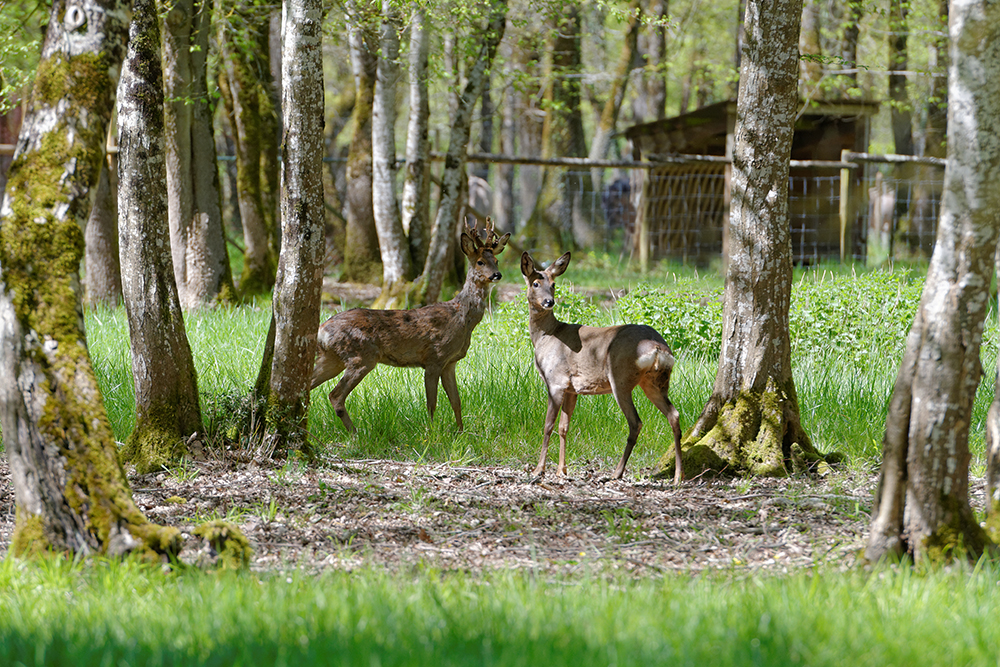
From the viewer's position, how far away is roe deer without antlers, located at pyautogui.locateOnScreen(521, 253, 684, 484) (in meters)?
5.82

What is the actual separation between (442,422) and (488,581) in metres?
3.43

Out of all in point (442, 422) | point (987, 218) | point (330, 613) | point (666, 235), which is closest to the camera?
point (330, 613)

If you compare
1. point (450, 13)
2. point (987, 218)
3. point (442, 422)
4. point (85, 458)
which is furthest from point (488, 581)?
point (450, 13)

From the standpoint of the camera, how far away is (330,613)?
3152 millimetres

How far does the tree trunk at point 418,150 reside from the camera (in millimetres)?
10883

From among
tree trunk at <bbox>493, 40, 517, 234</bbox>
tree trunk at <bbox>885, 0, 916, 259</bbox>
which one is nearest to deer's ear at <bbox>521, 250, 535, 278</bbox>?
tree trunk at <bbox>493, 40, 517, 234</bbox>

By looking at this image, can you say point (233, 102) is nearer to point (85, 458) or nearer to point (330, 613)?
point (85, 458)

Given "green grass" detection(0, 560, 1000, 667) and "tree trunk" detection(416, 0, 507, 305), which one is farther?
"tree trunk" detection(416, 0, 507, 305)

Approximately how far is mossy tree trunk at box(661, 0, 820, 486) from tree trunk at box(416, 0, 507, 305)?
5.63 metres

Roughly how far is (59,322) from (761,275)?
3.76m

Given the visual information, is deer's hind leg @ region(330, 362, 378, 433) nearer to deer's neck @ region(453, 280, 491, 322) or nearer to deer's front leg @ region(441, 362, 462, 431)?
deer's front leg @ region(441, 362, 462, 431)

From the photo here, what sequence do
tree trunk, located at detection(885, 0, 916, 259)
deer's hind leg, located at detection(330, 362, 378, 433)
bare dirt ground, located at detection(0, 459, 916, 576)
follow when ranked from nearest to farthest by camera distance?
bare dirt ground, located at detection(0, 459, 916, 576) < deer's hind leg, located at detection(330, 362, 378, 433) < tree trunk, located at detection(885, 0, 916, 259)

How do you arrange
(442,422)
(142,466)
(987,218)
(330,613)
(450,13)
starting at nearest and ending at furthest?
(330,613), (987,218), (142,466), (442,422), (450,13)

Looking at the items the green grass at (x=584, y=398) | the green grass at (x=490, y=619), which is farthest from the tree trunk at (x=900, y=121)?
the green grass at (x=490, y=619)
